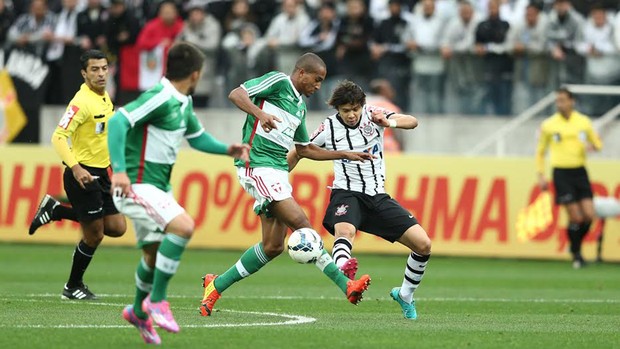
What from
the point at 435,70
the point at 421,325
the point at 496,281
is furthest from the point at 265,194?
the point at 435,70

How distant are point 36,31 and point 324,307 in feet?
45.9

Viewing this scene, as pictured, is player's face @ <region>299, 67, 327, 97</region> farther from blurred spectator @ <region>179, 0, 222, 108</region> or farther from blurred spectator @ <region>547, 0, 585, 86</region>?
blurred spectator @ <region>179, 0, 222, 108</region>

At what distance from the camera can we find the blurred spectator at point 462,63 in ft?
76.6

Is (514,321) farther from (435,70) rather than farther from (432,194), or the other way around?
(435,70)

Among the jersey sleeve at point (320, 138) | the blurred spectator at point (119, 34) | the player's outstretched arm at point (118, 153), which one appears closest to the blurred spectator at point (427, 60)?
the blurred spectator at point (119, 34)

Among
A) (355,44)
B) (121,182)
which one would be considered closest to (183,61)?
(121,182)

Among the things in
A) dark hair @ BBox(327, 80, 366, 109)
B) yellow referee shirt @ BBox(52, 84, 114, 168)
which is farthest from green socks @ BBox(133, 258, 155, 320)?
yellow referee shirt @ BBox(52, 84, 114, 168)

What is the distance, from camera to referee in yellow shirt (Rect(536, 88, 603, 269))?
68.8 feet

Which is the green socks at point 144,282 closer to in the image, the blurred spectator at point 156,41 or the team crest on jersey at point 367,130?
the team crest on jersey at point 367,130

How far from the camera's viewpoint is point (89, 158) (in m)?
13.6

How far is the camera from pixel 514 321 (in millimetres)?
12164

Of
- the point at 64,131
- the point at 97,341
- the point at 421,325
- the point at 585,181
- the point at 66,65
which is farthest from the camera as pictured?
the point at 66,65

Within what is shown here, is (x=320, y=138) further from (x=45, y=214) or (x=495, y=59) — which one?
(x=495, y=59)

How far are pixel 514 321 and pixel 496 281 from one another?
5.86 meters
